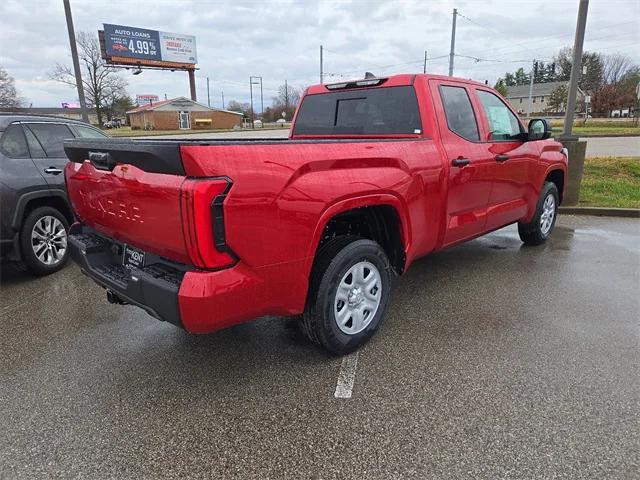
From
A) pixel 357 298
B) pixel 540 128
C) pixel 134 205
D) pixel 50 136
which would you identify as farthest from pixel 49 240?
pixel 540 128

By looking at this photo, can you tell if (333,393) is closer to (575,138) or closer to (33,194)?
(33,194)

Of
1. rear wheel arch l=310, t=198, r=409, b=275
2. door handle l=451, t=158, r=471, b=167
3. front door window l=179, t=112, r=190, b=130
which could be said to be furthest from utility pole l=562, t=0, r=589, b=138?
front door window l=179, t=112, r=190, b=130

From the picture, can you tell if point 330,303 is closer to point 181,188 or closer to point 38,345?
point 181,188

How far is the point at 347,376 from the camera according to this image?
2.99 meters

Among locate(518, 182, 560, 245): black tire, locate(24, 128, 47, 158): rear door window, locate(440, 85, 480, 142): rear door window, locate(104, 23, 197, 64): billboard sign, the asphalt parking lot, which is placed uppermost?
locate(104, 23, 197, 64): billboard sign

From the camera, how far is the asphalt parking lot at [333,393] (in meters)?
2.27

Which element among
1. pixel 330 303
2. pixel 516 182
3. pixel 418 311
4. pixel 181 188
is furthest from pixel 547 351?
pixel 181 188

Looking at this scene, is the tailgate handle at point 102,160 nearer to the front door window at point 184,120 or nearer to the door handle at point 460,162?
the door handle at point 460,162

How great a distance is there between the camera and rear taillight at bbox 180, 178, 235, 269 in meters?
2.17

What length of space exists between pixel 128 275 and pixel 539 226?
4.98m

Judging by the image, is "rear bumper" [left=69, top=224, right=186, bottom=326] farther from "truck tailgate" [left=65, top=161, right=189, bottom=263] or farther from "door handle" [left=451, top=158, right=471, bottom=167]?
"door handle" [left=451, top=158, right=471, bottom=167]

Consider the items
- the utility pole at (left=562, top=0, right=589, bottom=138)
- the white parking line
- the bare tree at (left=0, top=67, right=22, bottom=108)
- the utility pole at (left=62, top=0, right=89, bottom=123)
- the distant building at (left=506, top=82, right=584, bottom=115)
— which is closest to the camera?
the white parking line

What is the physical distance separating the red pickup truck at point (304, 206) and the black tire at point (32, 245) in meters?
1.86

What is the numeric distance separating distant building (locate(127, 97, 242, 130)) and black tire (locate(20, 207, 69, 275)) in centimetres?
5712
